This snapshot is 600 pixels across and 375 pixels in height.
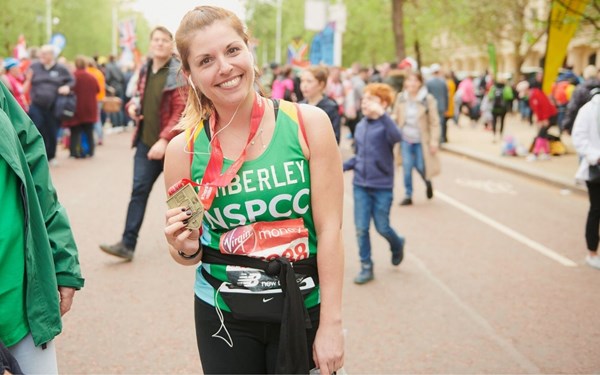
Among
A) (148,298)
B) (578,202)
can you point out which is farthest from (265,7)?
(148,298)

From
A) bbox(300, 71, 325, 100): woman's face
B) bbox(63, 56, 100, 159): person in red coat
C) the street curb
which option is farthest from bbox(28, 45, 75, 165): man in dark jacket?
the street curb

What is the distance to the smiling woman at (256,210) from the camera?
2.25 m

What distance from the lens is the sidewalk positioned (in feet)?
42.6

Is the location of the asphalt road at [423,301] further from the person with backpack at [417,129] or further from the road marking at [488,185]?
the road marking at [488,185]

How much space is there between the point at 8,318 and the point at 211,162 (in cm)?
76

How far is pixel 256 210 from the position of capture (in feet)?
7.43

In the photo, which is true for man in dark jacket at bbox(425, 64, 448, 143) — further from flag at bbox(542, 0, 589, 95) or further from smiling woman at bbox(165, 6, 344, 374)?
smiling woman at bbox(165, 6, 344, 374)

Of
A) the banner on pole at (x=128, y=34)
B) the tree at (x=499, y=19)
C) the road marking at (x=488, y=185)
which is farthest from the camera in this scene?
the tree at (x=499, y=19)

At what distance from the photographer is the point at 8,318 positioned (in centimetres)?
210

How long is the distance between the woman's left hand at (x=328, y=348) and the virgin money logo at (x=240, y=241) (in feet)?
1.13

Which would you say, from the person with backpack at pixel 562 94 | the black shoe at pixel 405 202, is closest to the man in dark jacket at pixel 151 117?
the black shoe at pixel 405 202

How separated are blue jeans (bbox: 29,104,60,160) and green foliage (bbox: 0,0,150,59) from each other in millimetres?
23813

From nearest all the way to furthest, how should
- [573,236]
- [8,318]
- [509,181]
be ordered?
[8,318]
[573,236]
[509,181]

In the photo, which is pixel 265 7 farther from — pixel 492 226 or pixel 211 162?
pixel 211 162
